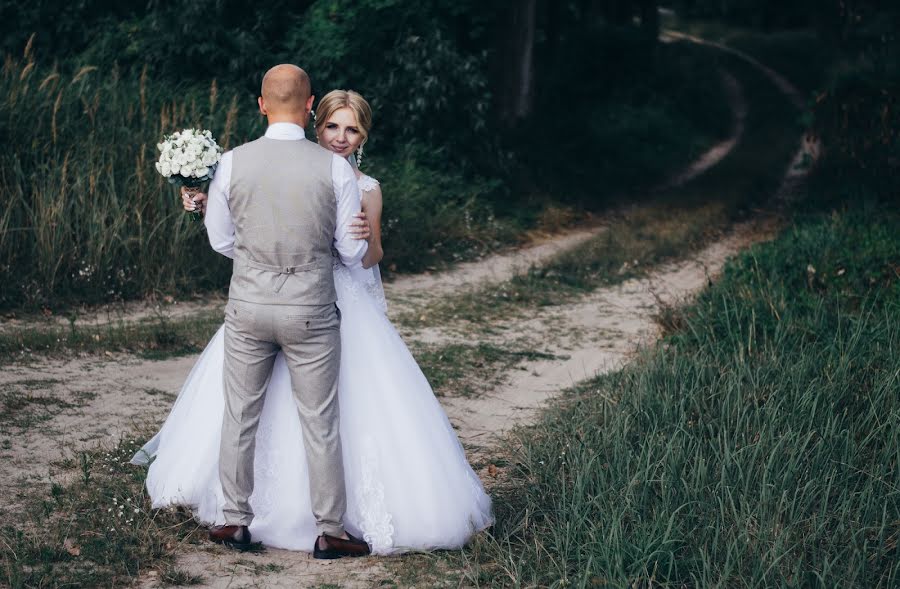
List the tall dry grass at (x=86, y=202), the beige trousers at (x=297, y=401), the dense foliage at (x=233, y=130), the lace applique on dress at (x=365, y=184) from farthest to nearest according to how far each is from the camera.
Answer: the dense foliage at (x=233, y=130) → the tall dry grass at (x=86, y=202) → the lace applique on dress at (x=365, y=184) → the beige trousers at (x=297, y=401)

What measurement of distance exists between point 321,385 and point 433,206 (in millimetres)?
8973

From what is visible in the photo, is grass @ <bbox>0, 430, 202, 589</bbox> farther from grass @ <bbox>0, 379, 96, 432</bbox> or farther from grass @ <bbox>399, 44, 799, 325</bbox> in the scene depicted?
grass @ <bbox>399, 44, 799, 325</bbox>

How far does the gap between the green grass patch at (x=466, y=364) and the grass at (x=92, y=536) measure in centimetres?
269

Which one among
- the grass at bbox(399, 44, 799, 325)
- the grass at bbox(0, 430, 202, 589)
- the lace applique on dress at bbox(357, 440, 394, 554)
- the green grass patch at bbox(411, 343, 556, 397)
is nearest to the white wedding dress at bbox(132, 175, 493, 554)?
the lace applique on dress at bbox(357, 440, 394, 554)

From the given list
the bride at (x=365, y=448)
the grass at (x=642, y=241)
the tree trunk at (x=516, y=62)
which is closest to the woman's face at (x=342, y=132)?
the bride at (x=365, y=448)

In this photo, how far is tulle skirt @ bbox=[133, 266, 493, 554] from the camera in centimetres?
424

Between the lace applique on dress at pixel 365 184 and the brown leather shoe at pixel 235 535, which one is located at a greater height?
the lace applique on dress at pixel 365 184

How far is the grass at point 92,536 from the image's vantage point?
3932 millimetres

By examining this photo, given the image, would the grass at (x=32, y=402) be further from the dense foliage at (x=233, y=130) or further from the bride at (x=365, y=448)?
the dense foliage at (x=233, y=130)

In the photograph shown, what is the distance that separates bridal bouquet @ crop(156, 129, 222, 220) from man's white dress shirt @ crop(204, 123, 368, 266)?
0.04 meters

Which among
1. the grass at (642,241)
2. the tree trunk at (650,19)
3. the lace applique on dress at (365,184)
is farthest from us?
the tree trunk at (650,19)

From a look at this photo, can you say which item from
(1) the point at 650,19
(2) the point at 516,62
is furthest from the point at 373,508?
(1) the point at 650,19

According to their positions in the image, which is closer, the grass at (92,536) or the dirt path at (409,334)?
the grass at (92,536)

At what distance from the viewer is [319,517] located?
4.14 metres
